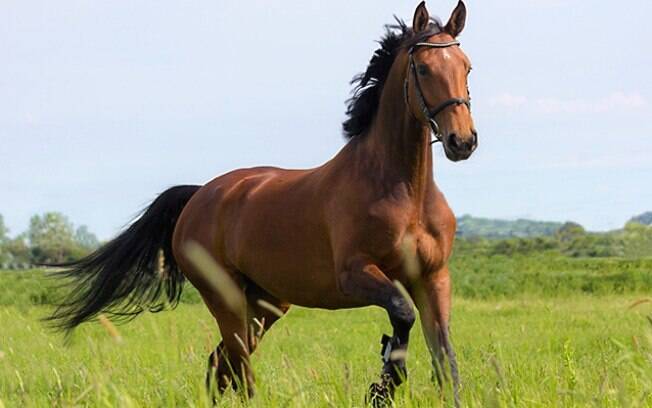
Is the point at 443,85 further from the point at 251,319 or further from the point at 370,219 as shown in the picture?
the point at 251,319

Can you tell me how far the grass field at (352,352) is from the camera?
5.41 m

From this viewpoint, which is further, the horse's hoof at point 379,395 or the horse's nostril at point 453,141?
the horse's hoof at point 379,395

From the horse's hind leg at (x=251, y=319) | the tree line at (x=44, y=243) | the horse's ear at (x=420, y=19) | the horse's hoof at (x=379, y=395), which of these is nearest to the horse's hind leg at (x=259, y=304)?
the horse's hind leg at (x=251, y=319)

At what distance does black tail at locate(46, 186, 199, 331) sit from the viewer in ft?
28.6

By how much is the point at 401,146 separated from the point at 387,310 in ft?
3.73

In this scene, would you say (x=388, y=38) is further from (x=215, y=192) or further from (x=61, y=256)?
(x=61, y=256)

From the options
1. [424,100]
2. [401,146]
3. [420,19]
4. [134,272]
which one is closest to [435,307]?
[401,146]

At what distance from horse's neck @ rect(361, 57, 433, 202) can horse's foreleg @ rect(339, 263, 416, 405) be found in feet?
1.96

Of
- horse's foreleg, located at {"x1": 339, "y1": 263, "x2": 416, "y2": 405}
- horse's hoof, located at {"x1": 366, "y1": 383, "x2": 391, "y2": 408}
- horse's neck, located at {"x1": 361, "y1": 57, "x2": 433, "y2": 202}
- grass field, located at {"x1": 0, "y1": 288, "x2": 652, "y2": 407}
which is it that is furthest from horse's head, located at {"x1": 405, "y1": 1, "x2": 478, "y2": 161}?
horse's hoof, located at {"x1": 366, "y1": 383, "x2": 391, "y2": 408}

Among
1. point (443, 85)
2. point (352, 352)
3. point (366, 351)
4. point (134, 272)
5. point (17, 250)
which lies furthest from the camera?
point (17, 250)

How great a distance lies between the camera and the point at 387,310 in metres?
5.47

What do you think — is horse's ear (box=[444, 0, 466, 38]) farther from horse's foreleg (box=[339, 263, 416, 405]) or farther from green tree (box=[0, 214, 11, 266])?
green tree (box=[0, 214, 11, 266])

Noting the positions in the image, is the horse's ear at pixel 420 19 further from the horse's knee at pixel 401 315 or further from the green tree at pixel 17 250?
the green tree at pixel 17 250

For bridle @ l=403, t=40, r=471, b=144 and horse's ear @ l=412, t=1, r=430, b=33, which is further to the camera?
horse's ear @ l=412, t=1, r=430, b=33
